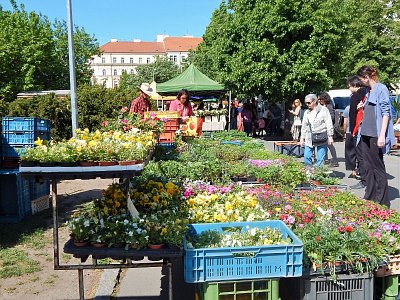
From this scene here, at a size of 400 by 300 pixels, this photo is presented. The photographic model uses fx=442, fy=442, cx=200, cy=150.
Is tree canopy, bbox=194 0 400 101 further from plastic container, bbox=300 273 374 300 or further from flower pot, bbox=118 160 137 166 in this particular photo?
flower pot, bbox=118 160 137 166

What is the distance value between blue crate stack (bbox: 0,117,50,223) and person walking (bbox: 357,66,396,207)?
494 cm

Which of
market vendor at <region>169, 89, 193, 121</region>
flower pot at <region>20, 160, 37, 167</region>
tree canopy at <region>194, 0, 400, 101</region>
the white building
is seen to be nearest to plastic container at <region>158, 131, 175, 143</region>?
market vendor at <region>169, 89, 193, 121</region>

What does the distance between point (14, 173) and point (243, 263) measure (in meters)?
4.82

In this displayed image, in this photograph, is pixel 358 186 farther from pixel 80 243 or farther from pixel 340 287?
pixel 80 243

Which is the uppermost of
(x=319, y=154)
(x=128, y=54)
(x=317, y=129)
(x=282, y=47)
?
(x=128, y=54)

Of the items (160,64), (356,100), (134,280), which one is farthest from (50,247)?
(160,64)

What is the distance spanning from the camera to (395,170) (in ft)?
34.3

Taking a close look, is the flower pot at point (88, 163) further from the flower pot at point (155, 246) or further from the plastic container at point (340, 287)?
the plastic container at point (340, 287)

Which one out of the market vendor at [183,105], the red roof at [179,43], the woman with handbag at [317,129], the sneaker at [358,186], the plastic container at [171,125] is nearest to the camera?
the plastic container at [171,125]

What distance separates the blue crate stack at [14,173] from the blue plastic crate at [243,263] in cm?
457

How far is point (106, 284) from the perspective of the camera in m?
4.67

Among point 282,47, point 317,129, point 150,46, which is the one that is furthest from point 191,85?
point 150,46

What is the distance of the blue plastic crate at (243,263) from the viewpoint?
3.30m

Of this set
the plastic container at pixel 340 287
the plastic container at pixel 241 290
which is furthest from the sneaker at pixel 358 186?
the plastic container at pixel 241 290
